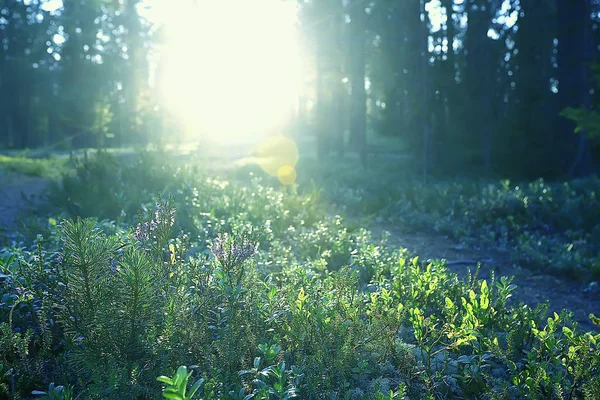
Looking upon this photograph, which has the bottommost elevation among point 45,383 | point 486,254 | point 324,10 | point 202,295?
point 486,254

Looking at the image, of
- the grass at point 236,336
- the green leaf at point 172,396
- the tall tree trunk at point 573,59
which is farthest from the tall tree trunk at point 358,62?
the green leaf at point 172,396

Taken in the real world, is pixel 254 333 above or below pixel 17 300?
below

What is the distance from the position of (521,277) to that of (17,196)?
9.26m

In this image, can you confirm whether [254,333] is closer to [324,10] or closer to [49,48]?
[324,10]

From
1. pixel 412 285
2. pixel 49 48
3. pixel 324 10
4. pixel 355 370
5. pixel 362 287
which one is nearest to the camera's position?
pixel 355 370

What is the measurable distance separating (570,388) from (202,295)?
2.31 m

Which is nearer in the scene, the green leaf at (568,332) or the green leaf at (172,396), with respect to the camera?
the green leaf at (172,396)

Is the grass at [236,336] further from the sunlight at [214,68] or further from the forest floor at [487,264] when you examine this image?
the sunlight at [214,68]

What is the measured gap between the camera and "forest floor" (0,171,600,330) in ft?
20.4

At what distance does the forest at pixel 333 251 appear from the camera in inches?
112

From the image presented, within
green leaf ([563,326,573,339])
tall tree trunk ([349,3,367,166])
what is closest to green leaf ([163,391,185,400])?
green leaf ([563,326,573,339])

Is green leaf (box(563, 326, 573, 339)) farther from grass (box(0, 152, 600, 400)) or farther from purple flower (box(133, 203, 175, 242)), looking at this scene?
purple flower (box(133, 203, 175, 242))

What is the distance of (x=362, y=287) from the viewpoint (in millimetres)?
5113

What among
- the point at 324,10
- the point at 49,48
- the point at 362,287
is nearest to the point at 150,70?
the point at 49,48
